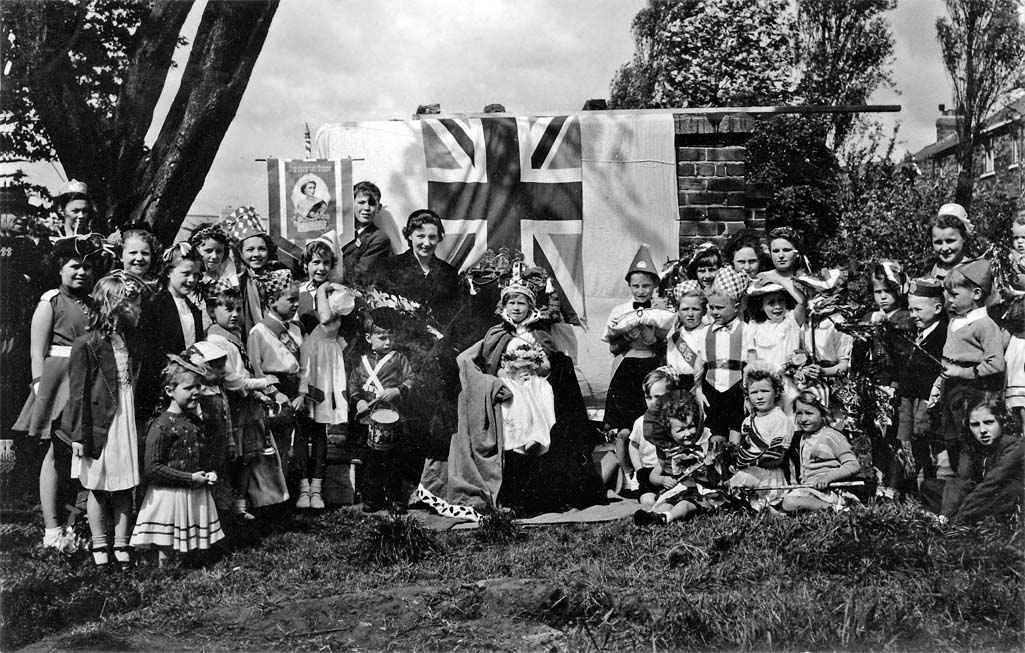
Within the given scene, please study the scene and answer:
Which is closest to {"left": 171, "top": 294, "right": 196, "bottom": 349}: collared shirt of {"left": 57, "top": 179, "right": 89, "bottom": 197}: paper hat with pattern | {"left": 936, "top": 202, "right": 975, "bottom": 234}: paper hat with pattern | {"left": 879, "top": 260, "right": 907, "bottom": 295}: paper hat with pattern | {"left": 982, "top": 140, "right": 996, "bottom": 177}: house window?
{"left": 57, "top": 179, "right": 89, "bottom": 197}: paper hat with pattern

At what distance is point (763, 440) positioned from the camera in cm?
534

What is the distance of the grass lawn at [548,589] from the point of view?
4.09 meters

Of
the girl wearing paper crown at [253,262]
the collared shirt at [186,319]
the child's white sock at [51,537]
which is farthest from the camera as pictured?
the girl wearing paper crown at [253,262]

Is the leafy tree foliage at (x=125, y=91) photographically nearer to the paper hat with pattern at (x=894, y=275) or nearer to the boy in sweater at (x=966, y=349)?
the paper hat with pattern at (x=894, y=275)

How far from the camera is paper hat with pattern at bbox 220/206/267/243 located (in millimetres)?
5270

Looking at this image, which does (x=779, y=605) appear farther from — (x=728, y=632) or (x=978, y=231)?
(x=978, y=231)

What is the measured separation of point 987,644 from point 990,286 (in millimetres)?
2070

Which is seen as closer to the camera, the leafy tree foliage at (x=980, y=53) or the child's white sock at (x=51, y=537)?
the child's white sock at (x=51, y=537)

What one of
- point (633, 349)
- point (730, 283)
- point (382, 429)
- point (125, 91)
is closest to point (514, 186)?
point (633, 349)

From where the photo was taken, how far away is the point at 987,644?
4.16 m

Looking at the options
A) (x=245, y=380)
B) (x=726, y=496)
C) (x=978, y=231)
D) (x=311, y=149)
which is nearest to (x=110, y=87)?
(x=311, y=149)

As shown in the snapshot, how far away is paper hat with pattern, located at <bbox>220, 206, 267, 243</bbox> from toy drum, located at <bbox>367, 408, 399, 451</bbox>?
1.23m

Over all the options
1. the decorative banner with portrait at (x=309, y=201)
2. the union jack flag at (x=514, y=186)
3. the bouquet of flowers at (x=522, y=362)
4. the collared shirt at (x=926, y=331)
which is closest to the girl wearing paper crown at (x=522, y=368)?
the bouquet of flowers at (x=522, y=362)

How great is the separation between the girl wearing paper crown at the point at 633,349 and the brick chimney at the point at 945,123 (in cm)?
202
